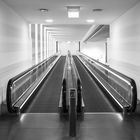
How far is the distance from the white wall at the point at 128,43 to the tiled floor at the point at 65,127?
2.40 metres

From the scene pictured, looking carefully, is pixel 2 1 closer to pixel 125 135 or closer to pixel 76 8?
pixel 76 8

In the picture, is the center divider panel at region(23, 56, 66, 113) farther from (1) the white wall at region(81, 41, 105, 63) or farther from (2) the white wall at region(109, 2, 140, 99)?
(1) the white wall at region(81, 41, 105, 63)

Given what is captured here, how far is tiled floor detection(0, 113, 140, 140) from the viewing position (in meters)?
4.46

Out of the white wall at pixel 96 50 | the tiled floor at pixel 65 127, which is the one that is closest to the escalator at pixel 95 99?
the tiled floor at pixel 65 127

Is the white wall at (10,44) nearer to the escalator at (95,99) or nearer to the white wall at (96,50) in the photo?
the escalator at (95,99)

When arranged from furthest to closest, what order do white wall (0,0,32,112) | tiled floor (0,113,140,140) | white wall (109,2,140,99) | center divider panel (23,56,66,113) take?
1. white wall (109,2,140,99)
2. white wall (0,0,32,112)
3. center divider panel (23,56,66,113)
4. tiled floor (0,113,140,140)

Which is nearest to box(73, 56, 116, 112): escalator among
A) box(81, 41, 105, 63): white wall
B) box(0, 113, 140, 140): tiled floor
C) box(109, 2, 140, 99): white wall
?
box(0, 113, 140, 140): tiled floor

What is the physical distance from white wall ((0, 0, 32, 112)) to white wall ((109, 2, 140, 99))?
12.9ft

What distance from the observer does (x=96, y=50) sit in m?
42.8

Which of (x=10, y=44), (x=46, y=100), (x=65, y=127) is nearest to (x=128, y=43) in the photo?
(x=46, y=100)

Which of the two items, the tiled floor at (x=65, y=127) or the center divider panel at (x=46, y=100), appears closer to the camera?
the tiled floor at (x=65, y=127)

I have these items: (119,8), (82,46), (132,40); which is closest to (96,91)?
(132,40)

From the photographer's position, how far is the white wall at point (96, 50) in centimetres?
4226

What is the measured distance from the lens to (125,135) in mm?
4527
